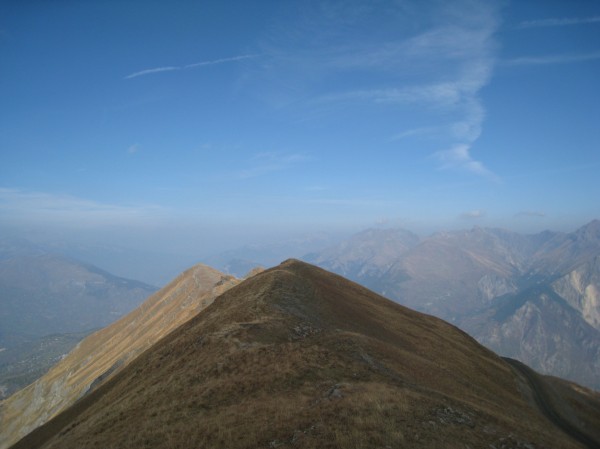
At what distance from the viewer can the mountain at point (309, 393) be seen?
21.0 metres

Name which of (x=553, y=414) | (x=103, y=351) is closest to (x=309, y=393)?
(x=553, y=414)

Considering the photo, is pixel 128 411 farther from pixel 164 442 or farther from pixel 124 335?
pixel 124 335

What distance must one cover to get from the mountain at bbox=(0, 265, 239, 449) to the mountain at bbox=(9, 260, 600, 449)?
207ft

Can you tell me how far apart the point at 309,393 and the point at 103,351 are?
530ft

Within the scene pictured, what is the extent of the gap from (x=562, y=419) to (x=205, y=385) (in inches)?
1933

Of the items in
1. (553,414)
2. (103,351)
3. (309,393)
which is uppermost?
(309,393)

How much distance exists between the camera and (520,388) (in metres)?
52.9

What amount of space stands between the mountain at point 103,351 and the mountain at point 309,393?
2479 inches

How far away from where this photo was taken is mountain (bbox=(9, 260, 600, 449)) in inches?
829

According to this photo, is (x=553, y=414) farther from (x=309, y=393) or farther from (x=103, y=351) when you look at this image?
(x=103, y=351)

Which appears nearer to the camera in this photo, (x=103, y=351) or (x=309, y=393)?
(x=309, y=393)

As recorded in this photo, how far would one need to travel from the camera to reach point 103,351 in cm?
15600

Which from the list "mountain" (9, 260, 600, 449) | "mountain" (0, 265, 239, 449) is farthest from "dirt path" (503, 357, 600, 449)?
"mountain" (0, 265, 239, 449)

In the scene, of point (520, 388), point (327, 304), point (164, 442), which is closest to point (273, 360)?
point (164, 442)
